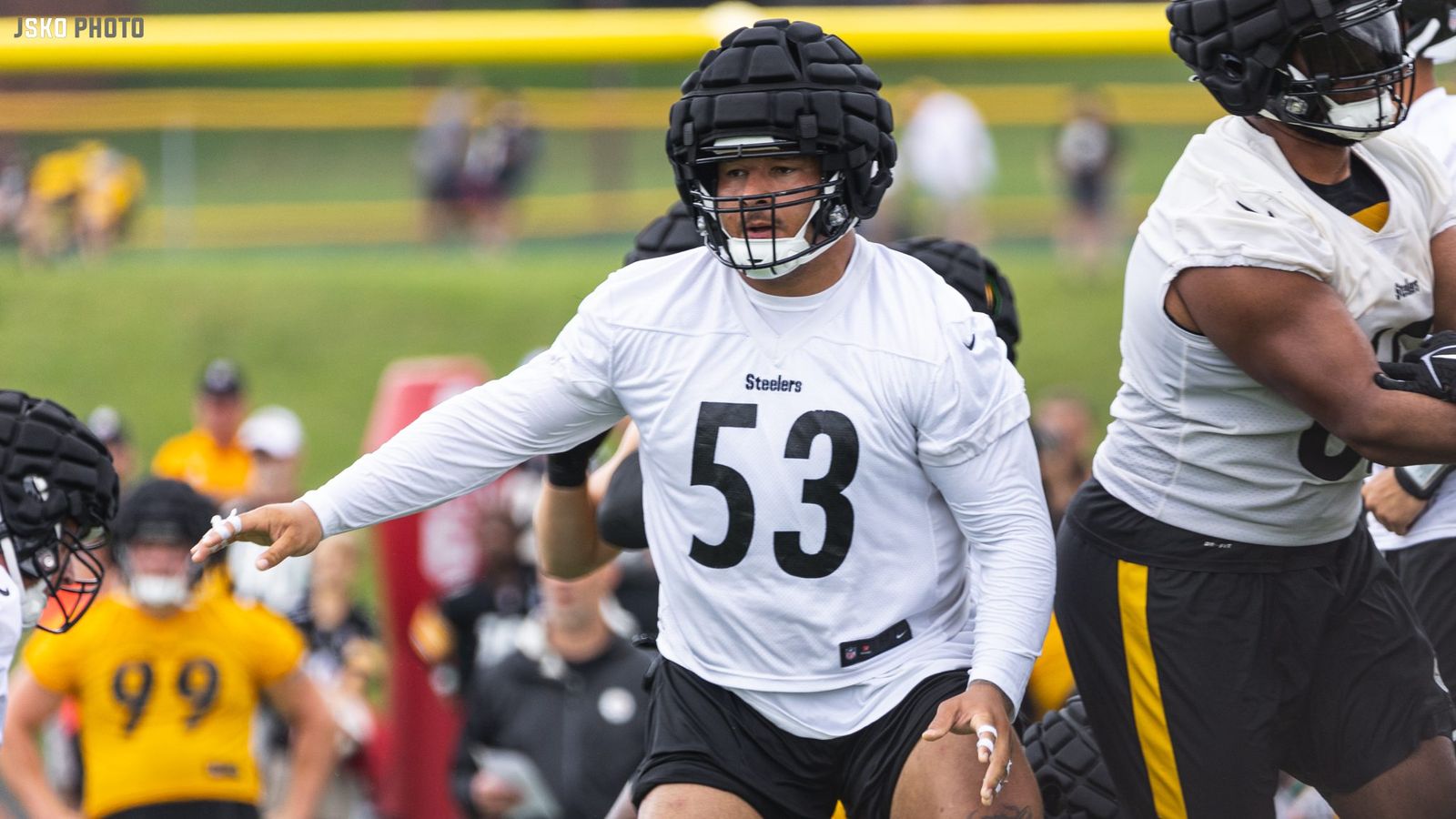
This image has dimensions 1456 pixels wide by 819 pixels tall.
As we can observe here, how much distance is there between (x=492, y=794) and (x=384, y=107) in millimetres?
10809

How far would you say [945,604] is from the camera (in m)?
3.54

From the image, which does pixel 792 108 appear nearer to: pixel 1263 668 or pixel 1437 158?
pixel 1263 668

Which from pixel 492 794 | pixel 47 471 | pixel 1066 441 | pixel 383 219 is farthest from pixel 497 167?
pixel 47 471

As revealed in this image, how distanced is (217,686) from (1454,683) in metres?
3.75

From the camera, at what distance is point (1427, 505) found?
405cm

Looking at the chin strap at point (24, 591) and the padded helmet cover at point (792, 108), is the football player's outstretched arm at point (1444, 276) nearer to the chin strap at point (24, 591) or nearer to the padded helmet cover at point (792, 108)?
the padded helmet cover at point (792, 108)

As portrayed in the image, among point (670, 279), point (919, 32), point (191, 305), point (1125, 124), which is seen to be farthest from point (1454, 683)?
point (1125, 124)

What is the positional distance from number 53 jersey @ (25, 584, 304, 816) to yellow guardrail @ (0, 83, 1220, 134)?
8.71m

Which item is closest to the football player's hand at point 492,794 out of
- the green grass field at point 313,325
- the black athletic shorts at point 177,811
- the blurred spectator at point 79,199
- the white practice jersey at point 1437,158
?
the black athletic shorts at point 177,811

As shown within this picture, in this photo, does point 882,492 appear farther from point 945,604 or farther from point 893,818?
point 893,818

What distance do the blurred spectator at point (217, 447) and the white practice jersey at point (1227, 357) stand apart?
23.3 ft

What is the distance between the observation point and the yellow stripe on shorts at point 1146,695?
371 cm

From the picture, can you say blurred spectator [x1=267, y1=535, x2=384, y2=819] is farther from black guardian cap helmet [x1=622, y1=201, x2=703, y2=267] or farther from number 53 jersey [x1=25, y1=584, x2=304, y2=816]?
black guardian cap helmet [x1=622, y1=201, x2=703, y2=267]

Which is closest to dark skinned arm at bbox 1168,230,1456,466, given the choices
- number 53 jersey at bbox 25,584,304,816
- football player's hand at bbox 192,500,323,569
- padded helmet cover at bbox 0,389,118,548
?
football player's hand at bbox 192,500,323,569
